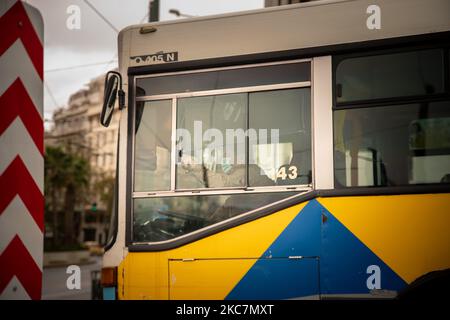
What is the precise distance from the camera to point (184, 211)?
4406 mm

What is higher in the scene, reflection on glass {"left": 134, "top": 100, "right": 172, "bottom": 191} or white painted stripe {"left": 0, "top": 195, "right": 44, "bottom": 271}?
reflection on glass {"left": 134, "top": 100, "right": 172, "bottom": 191}

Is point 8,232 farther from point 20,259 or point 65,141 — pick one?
point 65,141

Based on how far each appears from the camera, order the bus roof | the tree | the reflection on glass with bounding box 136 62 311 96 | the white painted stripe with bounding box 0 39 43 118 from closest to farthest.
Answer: the white painted stripe with bounding box 0 39 43 118 → the bus roof → the reflection on glass with bounding box 136 62 311 96 → the tree

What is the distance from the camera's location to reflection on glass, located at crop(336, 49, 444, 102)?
3.92 m

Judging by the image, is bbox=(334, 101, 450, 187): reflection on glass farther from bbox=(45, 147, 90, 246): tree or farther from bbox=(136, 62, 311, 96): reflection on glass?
bbox=(45, 147, 90, 246): tree

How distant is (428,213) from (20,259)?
2716mm

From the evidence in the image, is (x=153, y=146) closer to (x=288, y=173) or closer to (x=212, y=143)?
(x=212, y=143)

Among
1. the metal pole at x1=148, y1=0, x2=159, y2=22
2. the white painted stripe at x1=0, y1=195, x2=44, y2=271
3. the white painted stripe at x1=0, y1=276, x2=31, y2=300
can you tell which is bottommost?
the white painted stripe at x1=0, y1=276, x2=31, y2=300

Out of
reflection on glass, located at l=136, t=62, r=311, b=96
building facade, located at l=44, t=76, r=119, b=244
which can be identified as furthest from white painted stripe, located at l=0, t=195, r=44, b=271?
building facade, located at l=44, t=76, r=119, b=244

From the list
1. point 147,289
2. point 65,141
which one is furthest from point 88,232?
point 147,289

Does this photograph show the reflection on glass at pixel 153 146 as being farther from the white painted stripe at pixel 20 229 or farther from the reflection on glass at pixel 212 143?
the white painted stripe at pixel 20 229

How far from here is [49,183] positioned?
34.1 m

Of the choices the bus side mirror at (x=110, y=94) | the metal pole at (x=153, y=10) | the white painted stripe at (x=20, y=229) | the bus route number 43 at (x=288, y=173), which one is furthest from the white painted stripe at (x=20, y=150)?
the metal pole at (x=153, y=10)

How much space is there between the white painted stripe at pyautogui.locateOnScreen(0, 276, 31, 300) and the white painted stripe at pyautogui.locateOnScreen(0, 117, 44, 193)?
475 millimetres
